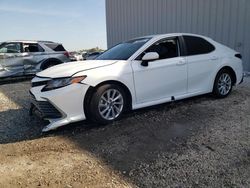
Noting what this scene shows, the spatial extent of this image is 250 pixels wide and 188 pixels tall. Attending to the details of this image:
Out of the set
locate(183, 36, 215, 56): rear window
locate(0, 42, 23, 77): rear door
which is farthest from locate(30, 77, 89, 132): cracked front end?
locate(0, 42, 23, 77): rear door

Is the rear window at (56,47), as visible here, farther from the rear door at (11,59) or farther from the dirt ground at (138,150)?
the dirt ground at (138,150)

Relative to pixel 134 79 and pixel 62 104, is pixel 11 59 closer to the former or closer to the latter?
pixel 134 79

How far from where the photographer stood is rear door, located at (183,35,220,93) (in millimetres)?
6281

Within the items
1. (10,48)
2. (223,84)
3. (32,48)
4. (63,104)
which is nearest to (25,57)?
(32,48)

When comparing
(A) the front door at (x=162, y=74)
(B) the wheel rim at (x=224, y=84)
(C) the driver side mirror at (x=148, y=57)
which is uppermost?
(C) the driver side mirror at (x=148, y=57)

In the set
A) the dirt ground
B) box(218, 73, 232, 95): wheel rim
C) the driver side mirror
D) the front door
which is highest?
the driver side mirror

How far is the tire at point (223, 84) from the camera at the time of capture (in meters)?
6.73

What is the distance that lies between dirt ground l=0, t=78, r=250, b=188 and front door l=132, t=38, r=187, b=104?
1.11 ft

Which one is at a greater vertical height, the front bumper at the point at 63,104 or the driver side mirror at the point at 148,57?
the driver side mirror at the point at 148,57

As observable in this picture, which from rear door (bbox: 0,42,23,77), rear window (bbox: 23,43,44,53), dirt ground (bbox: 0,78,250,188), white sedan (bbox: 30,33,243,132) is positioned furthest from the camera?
rear window (bbox: 23,43,44,53)

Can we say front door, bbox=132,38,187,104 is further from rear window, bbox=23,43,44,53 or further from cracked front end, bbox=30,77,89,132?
rear window, bbox=23,43,44,53

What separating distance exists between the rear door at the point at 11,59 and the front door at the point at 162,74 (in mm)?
7697

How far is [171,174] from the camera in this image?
3.57 metres

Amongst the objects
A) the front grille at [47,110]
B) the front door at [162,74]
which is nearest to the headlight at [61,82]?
the front grille at [47,110]
